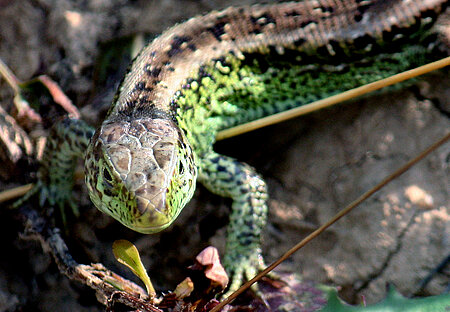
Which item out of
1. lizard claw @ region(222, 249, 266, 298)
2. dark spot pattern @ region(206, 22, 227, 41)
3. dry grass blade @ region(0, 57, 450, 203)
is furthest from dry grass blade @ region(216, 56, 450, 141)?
lizard claw @ region(222, 249, 266, 298)

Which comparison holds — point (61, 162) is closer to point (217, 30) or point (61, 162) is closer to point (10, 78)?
point (10, 78)

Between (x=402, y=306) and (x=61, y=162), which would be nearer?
(x=402, y=306)

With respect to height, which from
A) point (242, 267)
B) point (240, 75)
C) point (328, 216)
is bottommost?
point (242, 267)

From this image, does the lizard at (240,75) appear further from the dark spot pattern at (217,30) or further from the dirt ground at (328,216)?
the dirt ground at (328,216)

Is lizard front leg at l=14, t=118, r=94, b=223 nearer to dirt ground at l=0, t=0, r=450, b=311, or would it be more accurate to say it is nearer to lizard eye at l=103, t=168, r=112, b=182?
dirt ground at l=0, t=0, r=450, b=311

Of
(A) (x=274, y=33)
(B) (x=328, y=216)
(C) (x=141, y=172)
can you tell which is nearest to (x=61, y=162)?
(C) (x=141, y=172)

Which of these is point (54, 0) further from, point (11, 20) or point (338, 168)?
point (338, 168)

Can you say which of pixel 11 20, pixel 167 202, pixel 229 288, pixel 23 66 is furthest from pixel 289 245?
pixel 11 20
